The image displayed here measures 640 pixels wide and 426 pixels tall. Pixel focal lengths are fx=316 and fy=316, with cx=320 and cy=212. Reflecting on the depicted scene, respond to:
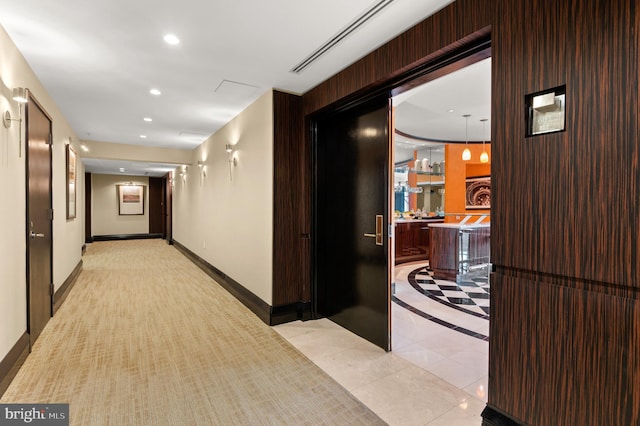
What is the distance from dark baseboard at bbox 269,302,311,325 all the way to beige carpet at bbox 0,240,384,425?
0.18 m

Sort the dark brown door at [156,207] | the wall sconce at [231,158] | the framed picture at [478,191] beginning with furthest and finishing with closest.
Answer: the dark brown door at [156,207] → the framed picture at [478,191] → the wall sconce at [231,158]

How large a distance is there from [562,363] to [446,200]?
665 centimetres

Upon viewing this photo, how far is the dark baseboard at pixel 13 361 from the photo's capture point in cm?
223

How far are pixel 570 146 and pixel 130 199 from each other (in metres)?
13.6

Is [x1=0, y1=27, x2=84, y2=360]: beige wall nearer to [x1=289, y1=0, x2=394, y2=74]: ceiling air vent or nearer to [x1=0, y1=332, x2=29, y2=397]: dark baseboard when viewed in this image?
[x1=0, y1=332, x2=29, y2=397]: dark baseboard

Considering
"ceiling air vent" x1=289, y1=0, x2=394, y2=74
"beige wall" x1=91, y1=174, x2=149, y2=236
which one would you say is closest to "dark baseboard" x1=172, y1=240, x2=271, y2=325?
"ceiling air vent" x1=289, y1=0, x2=394, y2=74

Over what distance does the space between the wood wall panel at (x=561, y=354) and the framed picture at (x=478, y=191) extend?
8.62 m

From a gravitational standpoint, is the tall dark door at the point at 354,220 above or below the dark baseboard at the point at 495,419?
above

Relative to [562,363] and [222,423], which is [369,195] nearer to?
[562,363]

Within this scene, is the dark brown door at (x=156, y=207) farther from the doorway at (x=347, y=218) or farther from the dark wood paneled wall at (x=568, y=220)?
the dark wood paneled wall at (x=568, y=220)

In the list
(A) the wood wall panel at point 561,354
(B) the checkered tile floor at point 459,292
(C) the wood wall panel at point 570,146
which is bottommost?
(B) the checkered tile floor at point 459,292

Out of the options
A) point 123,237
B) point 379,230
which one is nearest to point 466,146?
point 379,230

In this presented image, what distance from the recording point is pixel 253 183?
13.4 feet

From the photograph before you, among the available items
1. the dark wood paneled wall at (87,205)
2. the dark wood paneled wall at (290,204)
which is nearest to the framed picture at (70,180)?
the dark wood paneled wall at (290,204)
